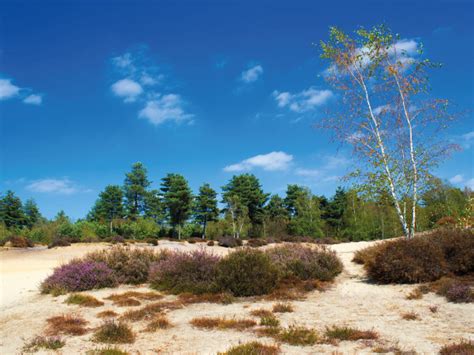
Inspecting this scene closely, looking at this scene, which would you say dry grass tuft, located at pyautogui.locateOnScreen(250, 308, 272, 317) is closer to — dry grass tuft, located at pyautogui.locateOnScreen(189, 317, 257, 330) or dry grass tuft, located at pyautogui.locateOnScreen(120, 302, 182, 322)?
dry grass tuft, located at pyautogui.locateOnScreen(189, 317, 257, 330)

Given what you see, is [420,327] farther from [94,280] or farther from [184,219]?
[184,219]

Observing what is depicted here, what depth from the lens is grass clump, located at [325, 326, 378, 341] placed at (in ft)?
20.8

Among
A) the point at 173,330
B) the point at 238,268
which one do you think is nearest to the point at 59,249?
the point at 238,268

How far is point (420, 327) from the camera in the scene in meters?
7.14

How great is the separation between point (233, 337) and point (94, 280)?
7769mm

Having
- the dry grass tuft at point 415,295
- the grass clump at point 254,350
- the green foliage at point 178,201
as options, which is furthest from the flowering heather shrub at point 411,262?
the green foliage at point 178,201

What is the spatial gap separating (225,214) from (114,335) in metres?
46.3

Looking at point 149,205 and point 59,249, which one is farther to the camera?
point 149,205

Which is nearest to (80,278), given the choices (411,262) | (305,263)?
(305,263)

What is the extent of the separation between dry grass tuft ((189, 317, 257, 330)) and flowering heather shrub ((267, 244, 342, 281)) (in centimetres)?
511

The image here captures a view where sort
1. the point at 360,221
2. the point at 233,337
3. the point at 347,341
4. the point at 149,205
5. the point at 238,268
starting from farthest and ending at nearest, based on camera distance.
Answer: the point at 149,205, the point at 360,221, the point at 238,268, the point at 233,337, the point at 347,341

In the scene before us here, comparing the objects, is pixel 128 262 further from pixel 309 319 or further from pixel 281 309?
pixel 309 319

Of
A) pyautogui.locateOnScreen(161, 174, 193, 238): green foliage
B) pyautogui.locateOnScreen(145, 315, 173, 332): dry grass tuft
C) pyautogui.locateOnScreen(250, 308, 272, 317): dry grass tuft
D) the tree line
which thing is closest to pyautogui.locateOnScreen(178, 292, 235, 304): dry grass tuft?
pyautogui.locateOnScreen(250, 308, 272, 317): dry grass tuft

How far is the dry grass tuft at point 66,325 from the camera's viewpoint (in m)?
7.43
